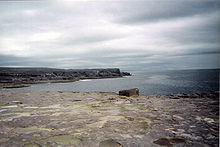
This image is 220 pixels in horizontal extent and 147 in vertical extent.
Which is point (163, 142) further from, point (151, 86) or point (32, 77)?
point (32, 77)

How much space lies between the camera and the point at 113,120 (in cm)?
409

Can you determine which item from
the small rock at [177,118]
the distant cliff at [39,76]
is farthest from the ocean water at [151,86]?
the small rock at [177,118]

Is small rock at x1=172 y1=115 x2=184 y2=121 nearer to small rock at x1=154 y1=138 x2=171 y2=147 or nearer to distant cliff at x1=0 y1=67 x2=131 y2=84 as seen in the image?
small rock at x1=154 y1=138 x2=171 y2=147

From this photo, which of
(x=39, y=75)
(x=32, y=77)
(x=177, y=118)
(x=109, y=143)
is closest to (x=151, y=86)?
(x=177, y=118)

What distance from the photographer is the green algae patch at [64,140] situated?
2877 mm

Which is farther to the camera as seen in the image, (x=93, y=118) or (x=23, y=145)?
(x=93, y=118)

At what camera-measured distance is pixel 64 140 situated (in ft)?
9.72

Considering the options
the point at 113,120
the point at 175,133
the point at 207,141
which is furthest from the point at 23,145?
the point at 207,141

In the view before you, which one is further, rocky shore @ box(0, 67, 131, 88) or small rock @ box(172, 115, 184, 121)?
rocky shore @ box(0, 67, 131, 88)

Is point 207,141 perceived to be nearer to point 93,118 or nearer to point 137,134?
point 137,134

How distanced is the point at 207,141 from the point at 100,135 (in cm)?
200

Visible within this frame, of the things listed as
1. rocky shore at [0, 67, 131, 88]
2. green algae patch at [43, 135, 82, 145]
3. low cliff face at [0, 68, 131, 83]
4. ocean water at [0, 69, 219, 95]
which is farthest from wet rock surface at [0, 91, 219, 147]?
low cliff face at [0, 68, 131, 83]

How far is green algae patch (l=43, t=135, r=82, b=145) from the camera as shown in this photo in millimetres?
2877

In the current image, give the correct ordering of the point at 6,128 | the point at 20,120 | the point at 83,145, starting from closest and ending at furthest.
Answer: the point at 83,145 → the point at 6,128 → the point at 20,120
